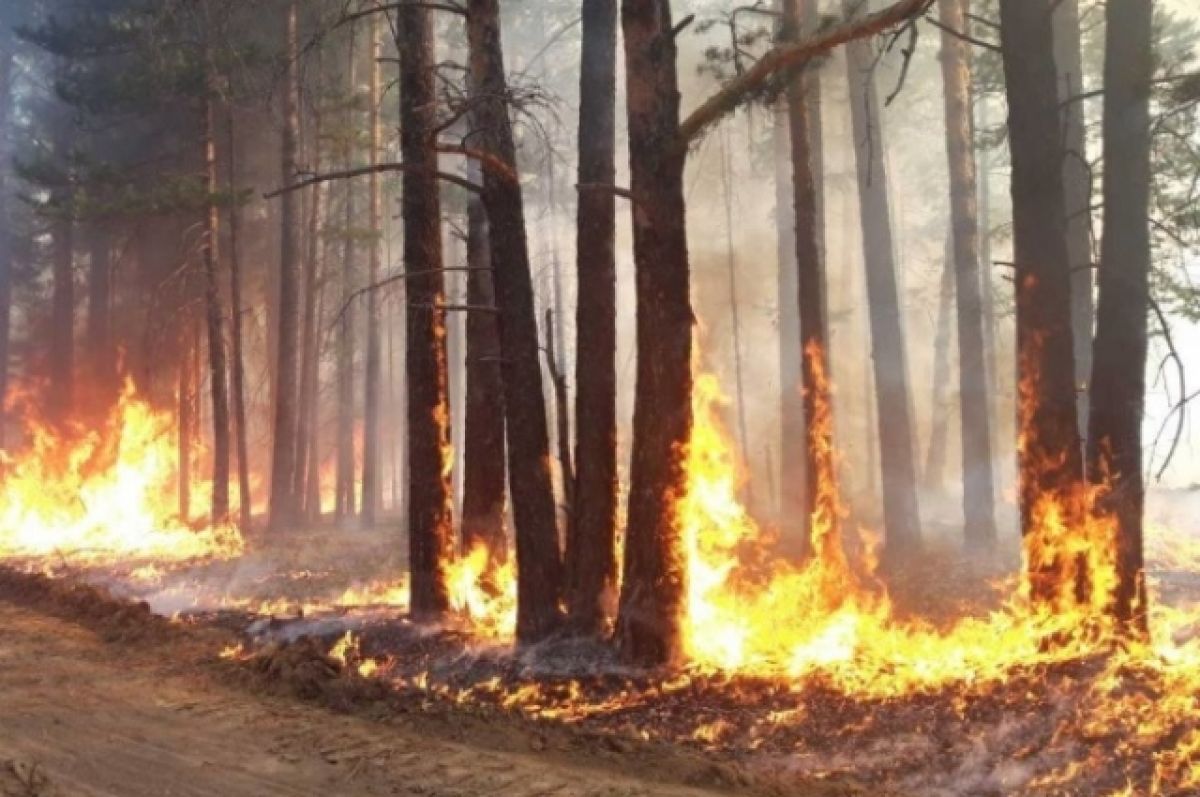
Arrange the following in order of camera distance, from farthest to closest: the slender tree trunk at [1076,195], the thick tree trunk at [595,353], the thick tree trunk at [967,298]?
the thick tree trunk at [967,298], the slender tree trunk at [1076,195], the thick tree trunk at [595,353]

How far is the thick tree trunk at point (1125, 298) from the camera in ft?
26.7

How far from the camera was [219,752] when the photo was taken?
23.0 feet

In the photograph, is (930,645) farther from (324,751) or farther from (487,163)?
(487,163)

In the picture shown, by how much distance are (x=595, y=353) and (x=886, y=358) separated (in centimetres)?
1041

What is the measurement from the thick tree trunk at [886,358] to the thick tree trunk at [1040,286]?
29.1 ft

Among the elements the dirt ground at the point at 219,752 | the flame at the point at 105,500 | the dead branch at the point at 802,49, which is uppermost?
the dead branch at the point at 802,49

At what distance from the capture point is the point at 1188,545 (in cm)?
1822

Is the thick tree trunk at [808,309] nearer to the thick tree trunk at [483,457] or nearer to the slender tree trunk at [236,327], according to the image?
the thick tree trunk at [483,457]

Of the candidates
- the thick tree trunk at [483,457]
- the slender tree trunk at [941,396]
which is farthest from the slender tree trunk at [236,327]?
the slender tree trunk at [941,396]

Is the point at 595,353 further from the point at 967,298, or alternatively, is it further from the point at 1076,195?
the point at 967,298

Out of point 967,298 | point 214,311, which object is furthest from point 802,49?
point 214,311

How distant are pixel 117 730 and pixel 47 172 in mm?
20590

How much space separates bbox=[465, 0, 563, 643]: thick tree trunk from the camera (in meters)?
9.78

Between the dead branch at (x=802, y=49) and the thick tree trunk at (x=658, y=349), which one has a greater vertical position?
the dead branch at (x=802, y=49)
